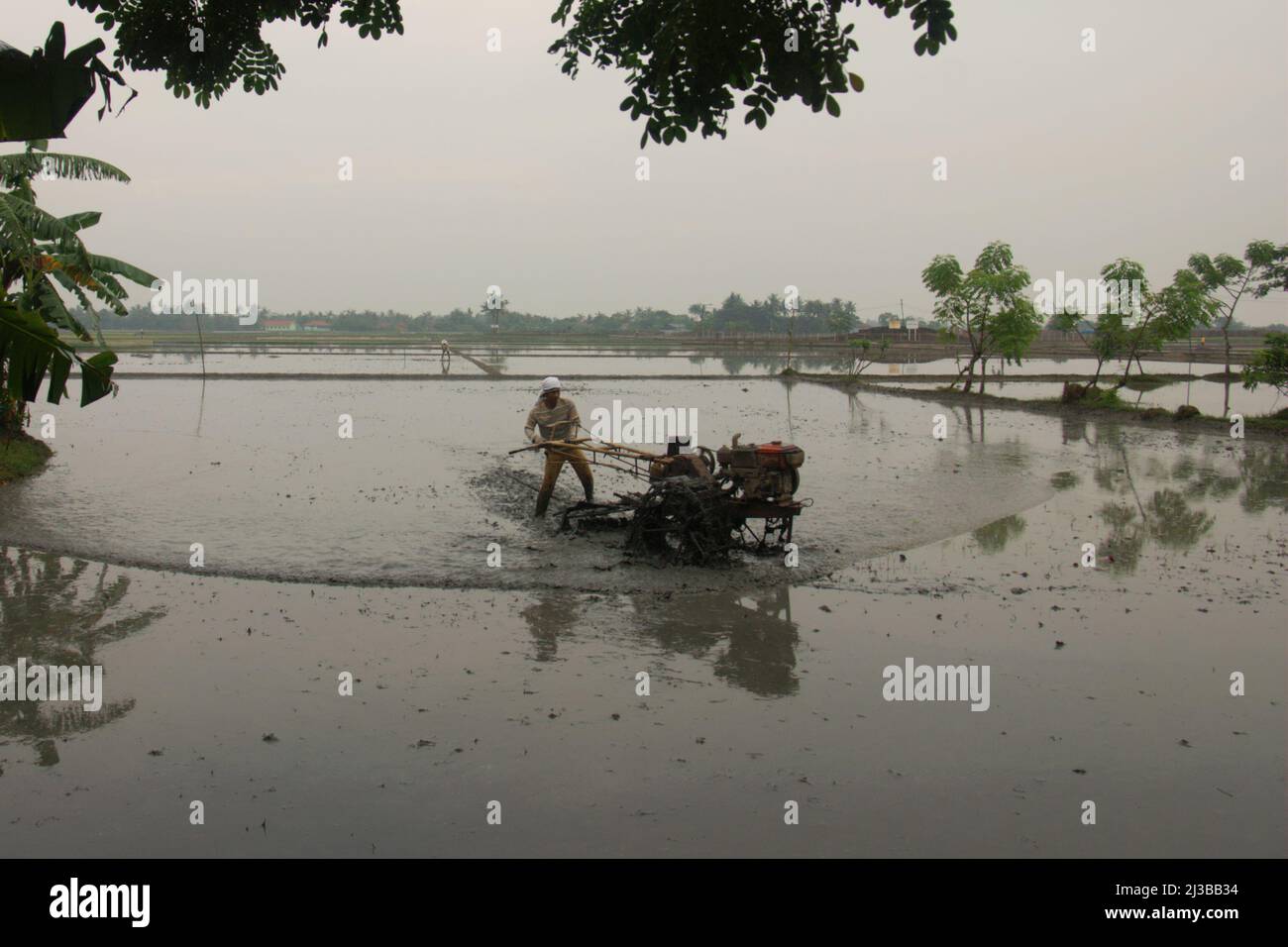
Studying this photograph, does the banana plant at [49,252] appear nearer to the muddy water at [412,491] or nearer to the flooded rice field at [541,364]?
the muddy water at [412,491]

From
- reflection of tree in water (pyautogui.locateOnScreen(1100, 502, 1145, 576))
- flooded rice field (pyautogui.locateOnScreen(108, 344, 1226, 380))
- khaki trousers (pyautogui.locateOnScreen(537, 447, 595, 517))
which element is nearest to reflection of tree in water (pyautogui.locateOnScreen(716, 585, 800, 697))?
khaki trousers (pyautogui.locateOnScreen(537, 447, 595, 517))

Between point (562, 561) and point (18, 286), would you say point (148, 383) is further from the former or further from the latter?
point (562, 561)

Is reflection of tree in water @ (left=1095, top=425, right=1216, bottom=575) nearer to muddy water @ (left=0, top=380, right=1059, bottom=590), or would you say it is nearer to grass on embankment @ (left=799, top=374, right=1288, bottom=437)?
muddy water @ (left=0, top=380, right=1059, bottom=590)

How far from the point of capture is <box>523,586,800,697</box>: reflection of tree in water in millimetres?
6344

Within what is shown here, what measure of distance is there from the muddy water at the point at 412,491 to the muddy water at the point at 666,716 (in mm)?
604

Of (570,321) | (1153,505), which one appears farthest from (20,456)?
(570,321)

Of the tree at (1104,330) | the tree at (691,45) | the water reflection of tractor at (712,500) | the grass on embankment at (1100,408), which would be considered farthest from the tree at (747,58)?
the tree at (1104,330)

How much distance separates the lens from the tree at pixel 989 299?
28.5 m

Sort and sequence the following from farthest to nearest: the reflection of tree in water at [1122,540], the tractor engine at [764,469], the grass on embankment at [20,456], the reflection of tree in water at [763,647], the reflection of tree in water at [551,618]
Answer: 1. the grass on embankment at [20,456]
2. the reflection of tree in water at [1122,540]
3. the tractor engine at [764,469]
4. the reflection of tree in water at [551,618]
5. the reflection of tree in water at [763,647]

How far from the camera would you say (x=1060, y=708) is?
18.6 ft
